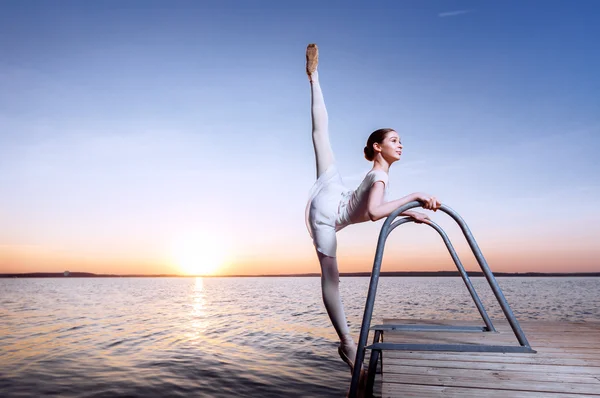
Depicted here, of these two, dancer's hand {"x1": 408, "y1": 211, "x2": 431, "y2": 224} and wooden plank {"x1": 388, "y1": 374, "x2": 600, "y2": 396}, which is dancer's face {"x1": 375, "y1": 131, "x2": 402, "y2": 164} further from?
wooden plank {"x1": 388, "y1": 374, "x2": 600, "y2": 396}

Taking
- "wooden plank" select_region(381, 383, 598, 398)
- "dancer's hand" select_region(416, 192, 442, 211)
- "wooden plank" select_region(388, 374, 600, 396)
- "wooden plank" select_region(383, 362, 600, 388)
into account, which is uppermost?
"dancer's hand" select_region(416, 192, 442, 211)

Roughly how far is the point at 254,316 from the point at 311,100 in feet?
47.7

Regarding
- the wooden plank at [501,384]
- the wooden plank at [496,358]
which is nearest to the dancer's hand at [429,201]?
the wooden plank at [501,384]

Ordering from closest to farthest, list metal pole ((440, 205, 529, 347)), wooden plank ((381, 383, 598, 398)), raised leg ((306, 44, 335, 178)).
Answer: wooden plank ((381, 383, 598, 398)), metal pole ((440, 205, 529, 347)), raised leg ((306, 44, 335, 178))

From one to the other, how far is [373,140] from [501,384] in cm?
197

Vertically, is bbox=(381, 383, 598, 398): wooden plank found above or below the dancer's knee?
below

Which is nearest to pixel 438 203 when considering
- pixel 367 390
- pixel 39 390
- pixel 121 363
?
pixel 367 390

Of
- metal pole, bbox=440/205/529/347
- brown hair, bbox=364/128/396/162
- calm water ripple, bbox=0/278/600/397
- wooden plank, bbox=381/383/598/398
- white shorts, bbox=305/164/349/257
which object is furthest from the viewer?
calm water ripple, bbox=0/278/600/397

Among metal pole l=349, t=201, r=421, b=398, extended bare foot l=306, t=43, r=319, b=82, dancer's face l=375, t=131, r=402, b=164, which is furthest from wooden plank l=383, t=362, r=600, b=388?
extended bare foot l=306, t=43, r=319, b=82

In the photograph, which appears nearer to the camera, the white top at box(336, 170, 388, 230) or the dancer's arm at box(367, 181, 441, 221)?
the dancer's arm at box(367, 181, 441, 221)

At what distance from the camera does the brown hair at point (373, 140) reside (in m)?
3.41

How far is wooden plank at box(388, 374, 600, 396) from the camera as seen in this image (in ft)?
8.36

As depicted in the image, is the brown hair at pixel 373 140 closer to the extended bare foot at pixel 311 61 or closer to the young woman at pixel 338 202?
the young woman at pixel 338 202

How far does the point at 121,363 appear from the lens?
826 centimetres
